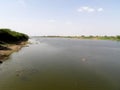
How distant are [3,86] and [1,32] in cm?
6555

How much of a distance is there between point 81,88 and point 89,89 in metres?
0.93

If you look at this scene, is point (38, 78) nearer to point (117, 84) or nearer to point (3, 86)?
point (3, 86)

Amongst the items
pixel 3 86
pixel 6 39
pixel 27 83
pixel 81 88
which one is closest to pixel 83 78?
pixel 81 88

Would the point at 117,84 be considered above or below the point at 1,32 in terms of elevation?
below

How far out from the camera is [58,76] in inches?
1033

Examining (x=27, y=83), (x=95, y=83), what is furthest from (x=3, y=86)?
(x=95, y=83)

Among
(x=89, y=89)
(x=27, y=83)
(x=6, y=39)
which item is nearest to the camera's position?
(x=89, y=89)

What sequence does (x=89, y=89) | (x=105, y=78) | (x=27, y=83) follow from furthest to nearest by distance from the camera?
(x=105, y=78) < (x=27, y=83) < (x=89, y=89)

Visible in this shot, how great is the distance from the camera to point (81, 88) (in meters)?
20.8

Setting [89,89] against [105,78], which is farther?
[105,78]

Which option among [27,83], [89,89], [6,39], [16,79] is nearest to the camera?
[89,89]

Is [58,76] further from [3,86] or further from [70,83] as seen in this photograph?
[3,86]

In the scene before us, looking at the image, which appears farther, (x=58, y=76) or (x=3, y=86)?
(x=58, y=76)

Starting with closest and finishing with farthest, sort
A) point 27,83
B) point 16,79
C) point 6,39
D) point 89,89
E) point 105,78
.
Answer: point 89,89
point 27,83
point 16,79
point 105,78
point 6,39
